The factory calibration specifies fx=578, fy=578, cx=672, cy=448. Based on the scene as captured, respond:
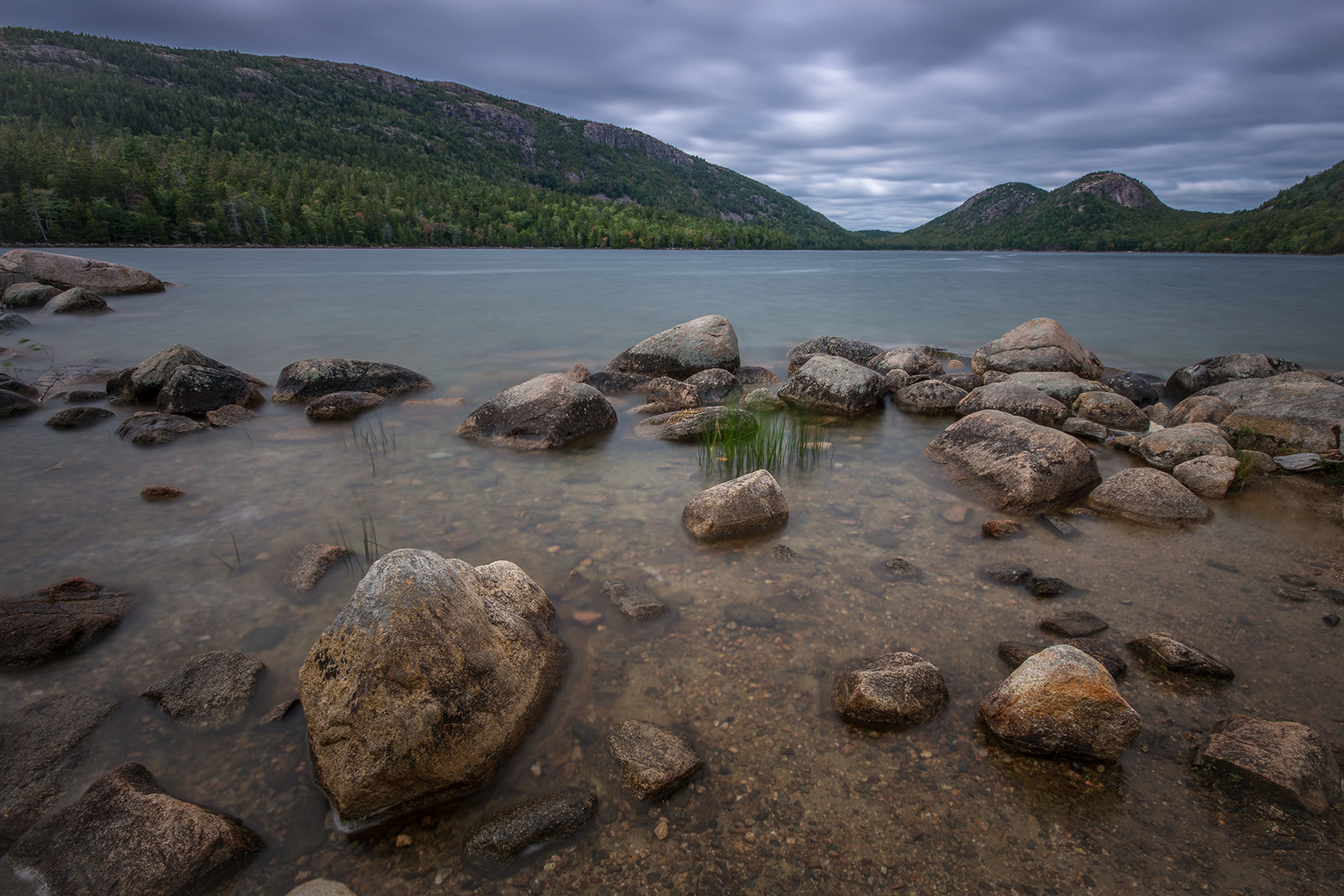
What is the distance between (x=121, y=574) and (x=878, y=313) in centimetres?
2540

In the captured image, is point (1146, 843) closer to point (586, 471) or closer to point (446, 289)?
point (586, 471)

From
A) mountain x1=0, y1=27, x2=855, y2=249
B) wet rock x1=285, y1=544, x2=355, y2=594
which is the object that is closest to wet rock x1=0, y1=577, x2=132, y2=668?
wet rock x1=285, y1=544, x2=355, y2=594

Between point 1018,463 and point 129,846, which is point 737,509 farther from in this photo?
point 129,846

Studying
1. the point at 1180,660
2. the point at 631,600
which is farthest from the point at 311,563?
the point at 1180,660

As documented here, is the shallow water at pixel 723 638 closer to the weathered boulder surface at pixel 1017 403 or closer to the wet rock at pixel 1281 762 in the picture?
the wet rock at pixel 1281 762

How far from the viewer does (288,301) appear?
26.0 metres

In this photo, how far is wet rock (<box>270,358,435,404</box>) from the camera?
34.6 feet

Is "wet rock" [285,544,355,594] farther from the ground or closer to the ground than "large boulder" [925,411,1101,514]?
closer to the ground

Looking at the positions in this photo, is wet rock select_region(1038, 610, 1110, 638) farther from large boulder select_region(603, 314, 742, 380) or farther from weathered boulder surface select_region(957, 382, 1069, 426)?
large boulder select_region(603, 314, 742, 380)

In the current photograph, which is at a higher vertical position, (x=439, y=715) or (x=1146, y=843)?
(x=439, y=715)

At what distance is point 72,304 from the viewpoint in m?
20.4

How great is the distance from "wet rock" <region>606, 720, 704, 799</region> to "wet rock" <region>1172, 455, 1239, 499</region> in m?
7.11

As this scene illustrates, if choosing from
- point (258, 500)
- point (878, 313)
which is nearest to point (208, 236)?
point (878, 313)

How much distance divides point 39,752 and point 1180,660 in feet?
22.8
